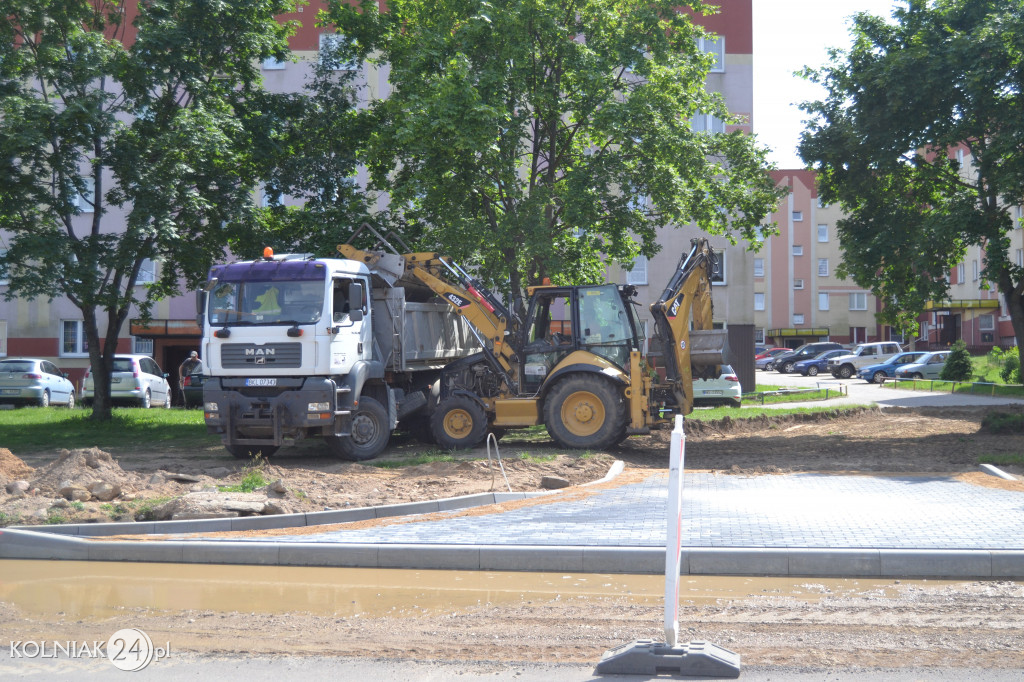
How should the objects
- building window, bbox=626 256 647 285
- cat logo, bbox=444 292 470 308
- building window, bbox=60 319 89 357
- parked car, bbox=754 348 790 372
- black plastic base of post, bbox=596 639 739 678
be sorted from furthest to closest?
parked car, bbox=754 348 790 372, building window, bbox=60 319 89 357, building window, bbox=626 256 647 285, cat logo, bbox=444 292 470 308, black plastic base of post, bbox=596 639 739 678

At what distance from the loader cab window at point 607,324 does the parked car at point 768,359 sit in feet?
162

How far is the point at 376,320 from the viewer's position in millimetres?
16719

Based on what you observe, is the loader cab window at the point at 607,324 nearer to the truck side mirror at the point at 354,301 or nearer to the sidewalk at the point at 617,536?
the truck side mirror at the point at 354,301

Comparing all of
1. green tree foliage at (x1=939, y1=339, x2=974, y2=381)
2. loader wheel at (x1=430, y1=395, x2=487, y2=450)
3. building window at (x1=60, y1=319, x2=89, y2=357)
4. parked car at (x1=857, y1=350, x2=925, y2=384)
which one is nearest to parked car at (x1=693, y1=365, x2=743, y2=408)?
loader wheel at (x1=430, y1=395, x2=487, y2=450)

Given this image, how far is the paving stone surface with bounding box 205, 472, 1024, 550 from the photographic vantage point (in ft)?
26.2

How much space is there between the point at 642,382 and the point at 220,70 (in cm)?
1241

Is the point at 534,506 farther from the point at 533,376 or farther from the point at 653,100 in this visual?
the point at 653,100

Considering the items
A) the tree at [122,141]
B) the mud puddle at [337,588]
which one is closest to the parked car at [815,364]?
the tree at [122,141]

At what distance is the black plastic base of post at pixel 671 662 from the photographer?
4.95 meters

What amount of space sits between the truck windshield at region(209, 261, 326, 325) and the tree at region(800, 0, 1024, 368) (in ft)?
37.7

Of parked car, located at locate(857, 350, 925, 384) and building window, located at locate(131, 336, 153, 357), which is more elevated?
building window, located at locate(131, 336, 153, 357)

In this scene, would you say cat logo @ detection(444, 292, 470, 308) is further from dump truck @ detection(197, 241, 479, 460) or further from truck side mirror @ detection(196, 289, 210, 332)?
truck side mirror @ detection(196, 289, 210, 332)

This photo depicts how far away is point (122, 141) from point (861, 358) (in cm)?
4503

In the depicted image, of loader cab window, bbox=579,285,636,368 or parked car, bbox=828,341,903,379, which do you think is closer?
loader cab window, bbox=579,285,636,368
